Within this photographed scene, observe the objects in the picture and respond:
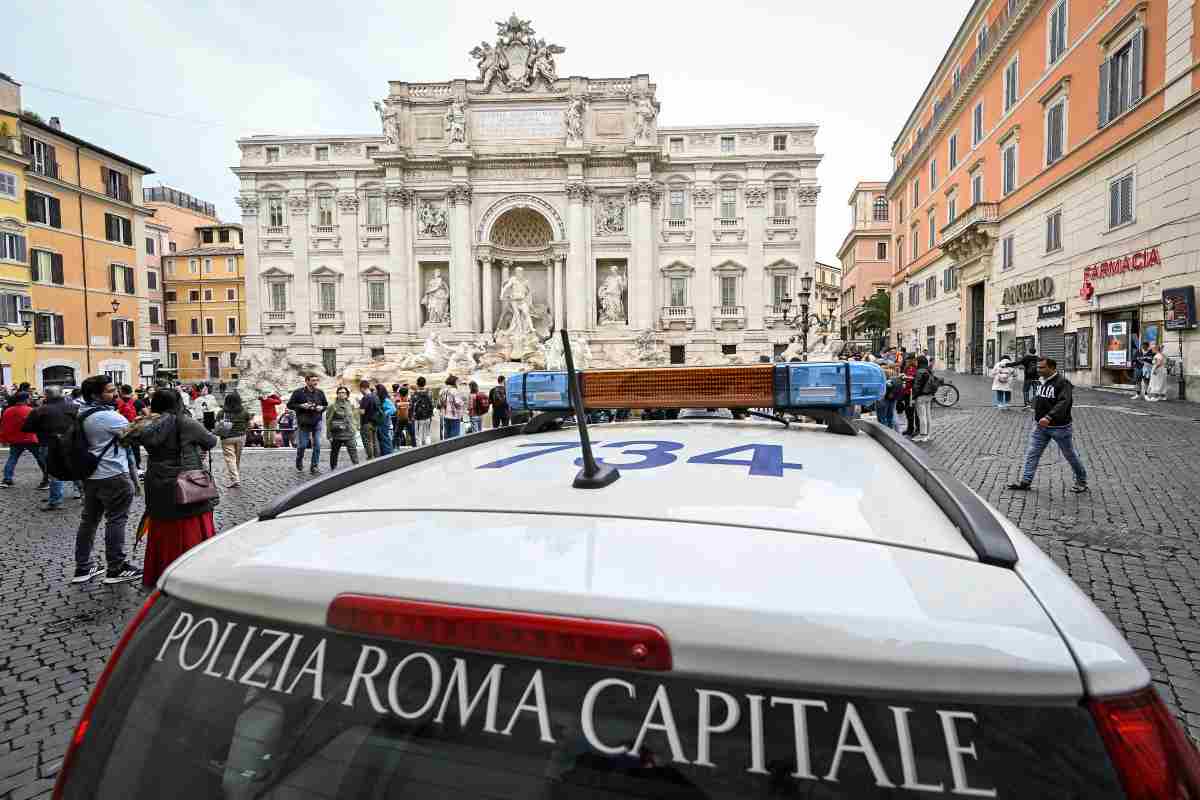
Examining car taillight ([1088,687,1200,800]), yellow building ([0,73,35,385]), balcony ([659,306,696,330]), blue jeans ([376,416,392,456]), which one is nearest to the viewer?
car taillight ([1088,687,1200,800])

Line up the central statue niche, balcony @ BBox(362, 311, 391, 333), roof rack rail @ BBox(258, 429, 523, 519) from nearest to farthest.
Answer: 1. roof rack rail @ BBox(258, 429, 523, 519)
2. the central statue niche
3. balcony @ BBox(362, 311, 391, 333)

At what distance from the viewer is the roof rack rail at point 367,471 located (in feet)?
4.93

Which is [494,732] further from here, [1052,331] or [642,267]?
[642,267]

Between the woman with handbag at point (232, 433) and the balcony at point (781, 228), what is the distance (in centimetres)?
3142

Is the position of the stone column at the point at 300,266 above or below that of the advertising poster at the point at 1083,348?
above

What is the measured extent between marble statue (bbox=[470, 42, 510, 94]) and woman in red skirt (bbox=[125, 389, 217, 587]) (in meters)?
35.2

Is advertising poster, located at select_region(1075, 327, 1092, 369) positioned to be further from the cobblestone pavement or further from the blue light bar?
the blue light bar

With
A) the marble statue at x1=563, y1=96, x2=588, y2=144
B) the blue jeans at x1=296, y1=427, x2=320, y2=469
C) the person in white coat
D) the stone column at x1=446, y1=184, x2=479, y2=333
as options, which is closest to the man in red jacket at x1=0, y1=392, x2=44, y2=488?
the blue jeans at x1=296, y1=427, x2=320, y2=469

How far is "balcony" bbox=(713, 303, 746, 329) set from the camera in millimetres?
36562

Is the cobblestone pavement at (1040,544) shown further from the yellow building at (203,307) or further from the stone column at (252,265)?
the yellow building at (203,307)

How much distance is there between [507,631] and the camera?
2.87 feet

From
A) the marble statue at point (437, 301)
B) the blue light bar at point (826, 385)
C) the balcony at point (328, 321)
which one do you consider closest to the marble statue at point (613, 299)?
the marble statue at point (437, 301)

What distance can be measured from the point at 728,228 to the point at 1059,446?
30728 mm

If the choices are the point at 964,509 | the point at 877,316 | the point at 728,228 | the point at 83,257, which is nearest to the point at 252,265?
the point at 83,257
